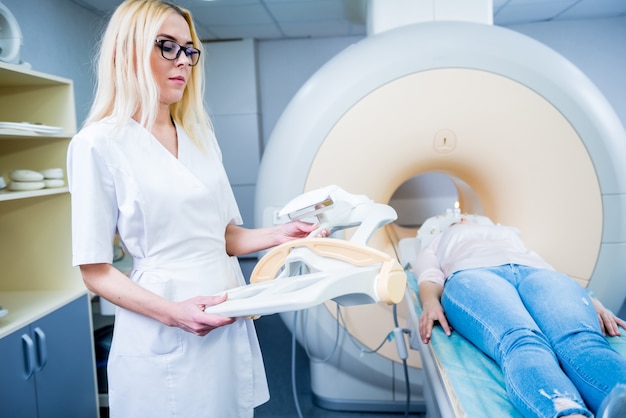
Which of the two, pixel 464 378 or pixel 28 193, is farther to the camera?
pixel 28 193

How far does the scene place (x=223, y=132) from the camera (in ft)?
11.3

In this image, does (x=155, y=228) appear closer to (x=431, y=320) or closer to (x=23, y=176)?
(x=431, y=320)

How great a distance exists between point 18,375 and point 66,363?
231 millimetres

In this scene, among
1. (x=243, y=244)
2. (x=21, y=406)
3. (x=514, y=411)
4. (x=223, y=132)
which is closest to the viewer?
(x=514, y=411)

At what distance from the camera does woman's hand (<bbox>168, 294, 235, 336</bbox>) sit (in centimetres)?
80

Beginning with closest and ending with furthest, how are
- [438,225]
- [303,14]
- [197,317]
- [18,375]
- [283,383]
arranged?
[197,317], [18,375], [438,225], [283,383], [303,14]

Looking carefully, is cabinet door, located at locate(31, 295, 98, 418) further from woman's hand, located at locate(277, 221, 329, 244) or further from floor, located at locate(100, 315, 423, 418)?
woman's hand, located at locate(277, 221, 329, 244)

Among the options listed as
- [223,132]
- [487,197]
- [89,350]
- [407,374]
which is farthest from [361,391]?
[223,132]

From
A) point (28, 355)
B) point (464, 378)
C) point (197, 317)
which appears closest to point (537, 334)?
point (464, 378)

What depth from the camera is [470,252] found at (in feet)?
4.97

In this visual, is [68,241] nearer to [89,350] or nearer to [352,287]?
[89,350]

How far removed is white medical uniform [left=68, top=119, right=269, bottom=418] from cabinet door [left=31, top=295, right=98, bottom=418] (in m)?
0.72

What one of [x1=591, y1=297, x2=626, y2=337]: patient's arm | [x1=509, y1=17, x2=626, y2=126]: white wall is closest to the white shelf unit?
[x1=591, y1=297, x2=626, y2=337]: patient's arm

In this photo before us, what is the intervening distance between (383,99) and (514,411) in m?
1.12
